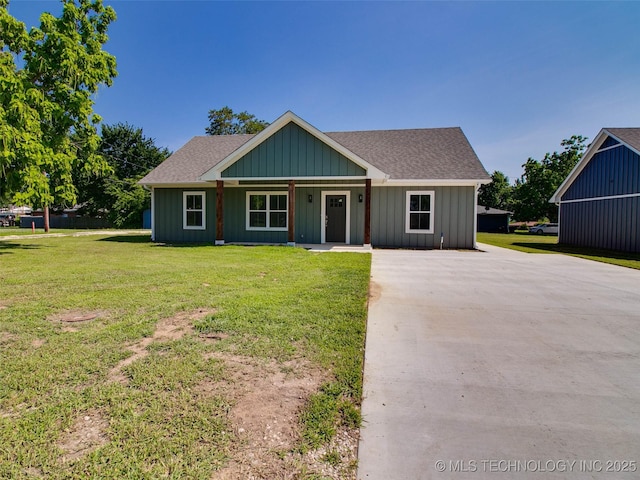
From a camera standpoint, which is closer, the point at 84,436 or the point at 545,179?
the point at 84,436

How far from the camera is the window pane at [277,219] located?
14.1 metres

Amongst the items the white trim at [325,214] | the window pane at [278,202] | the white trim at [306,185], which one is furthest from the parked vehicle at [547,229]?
the window pane at [278,202]

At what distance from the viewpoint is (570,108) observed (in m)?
16.4

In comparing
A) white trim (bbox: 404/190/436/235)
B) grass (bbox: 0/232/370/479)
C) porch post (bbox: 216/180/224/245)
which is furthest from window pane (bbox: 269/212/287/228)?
grass (bbox: 0/232/370/479)

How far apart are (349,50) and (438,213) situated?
7.57 metres

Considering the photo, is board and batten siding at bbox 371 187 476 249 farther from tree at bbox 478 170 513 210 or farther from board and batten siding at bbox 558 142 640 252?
tree at bbox 478 170 513 210

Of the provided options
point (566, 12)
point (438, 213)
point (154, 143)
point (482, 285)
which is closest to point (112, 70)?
point (438, 213)

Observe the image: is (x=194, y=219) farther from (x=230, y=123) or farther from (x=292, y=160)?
(x=230, y=123)

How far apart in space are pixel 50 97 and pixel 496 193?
177ft

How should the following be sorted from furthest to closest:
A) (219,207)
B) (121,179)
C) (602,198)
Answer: (121,179)
(602,198)
(219,207)

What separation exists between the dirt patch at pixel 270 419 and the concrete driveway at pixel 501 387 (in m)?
0.23

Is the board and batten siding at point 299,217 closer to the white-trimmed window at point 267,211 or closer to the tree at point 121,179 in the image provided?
the white-trimmed window at point 267,211

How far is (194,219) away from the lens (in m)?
14.9

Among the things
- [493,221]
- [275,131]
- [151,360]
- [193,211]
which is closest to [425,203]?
[275,131]
